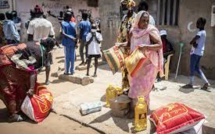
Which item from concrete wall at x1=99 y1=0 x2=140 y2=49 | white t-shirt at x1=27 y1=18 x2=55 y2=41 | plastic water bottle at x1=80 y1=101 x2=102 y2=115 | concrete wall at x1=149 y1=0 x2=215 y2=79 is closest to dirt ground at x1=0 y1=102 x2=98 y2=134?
plastic water bottle at x1=80 y1=101 x2=102 y2=115

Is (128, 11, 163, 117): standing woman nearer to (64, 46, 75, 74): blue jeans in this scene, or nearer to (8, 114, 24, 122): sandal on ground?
(8, 114, 24, 122): sandal on ground

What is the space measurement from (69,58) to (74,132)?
3.44m

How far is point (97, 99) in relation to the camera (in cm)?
643

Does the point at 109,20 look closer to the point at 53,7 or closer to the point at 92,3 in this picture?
the point at 53,7

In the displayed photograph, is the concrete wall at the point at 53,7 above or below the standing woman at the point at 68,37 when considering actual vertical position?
above

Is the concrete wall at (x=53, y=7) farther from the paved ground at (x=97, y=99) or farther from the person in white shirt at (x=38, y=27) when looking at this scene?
the paved ground at (x=97, y=99)

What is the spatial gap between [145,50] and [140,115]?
1.01m

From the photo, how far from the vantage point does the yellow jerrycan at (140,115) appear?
4.71 meters

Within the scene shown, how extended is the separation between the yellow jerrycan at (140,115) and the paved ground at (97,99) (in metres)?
0.13

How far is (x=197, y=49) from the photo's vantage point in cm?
685

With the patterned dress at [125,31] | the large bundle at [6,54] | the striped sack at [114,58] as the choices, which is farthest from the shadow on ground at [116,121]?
the large bundle at [6,54]

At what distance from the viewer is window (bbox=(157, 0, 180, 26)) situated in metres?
8.23

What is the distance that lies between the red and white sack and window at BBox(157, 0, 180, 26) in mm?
4254

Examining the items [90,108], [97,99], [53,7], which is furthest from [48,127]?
[53,7]
